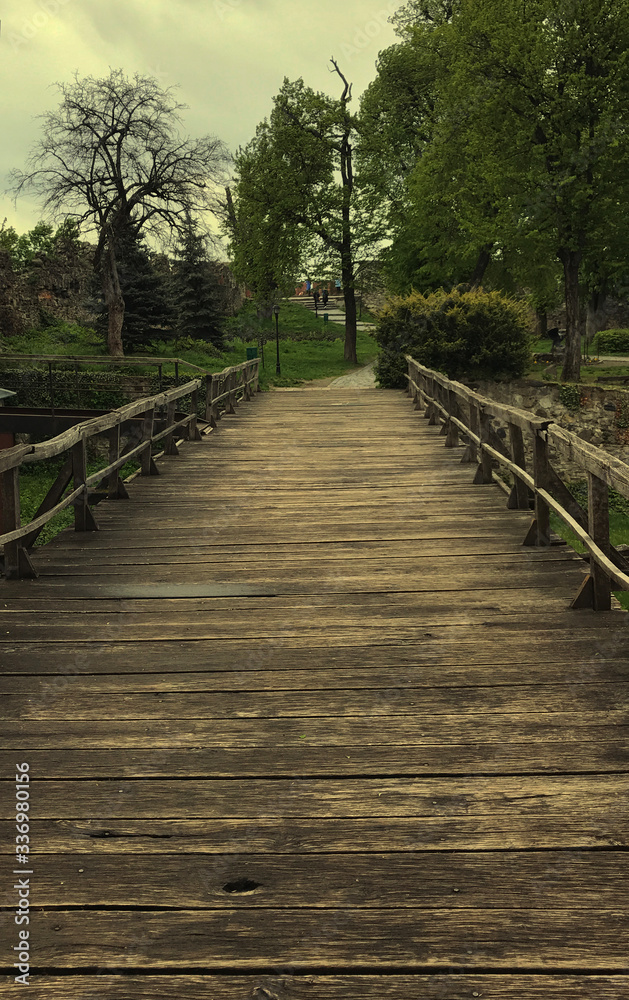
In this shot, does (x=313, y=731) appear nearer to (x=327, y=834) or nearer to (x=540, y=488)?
(x=327, y=834)

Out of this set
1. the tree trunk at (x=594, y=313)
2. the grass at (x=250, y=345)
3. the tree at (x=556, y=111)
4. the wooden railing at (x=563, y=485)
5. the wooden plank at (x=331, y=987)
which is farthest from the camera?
the tree trunk at (x=594, y=313)

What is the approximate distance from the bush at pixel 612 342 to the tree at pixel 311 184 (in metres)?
12.5

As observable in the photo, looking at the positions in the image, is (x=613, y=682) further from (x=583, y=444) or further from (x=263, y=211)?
(x=263, y=211)

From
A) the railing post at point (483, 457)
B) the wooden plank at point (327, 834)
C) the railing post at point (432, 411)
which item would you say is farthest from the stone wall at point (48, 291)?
the wooden plank at point (327, 834)

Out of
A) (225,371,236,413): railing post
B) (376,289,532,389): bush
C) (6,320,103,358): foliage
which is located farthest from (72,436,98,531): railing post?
(6,320,103,358): foliage

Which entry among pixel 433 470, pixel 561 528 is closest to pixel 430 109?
pixel 561 528

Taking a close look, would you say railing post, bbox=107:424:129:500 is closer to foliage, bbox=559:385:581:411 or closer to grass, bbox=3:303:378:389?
foliage, bbox=559:385:581:411

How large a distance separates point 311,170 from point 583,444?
3062 centimetres

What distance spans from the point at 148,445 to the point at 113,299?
20.7 m

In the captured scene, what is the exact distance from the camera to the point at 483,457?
340 inches

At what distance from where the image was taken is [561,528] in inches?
674

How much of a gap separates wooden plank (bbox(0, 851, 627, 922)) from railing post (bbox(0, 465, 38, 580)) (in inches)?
127

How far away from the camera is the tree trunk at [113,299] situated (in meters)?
28.1

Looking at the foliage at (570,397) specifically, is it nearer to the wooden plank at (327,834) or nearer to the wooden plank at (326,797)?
the wooden plank at (326,797)
